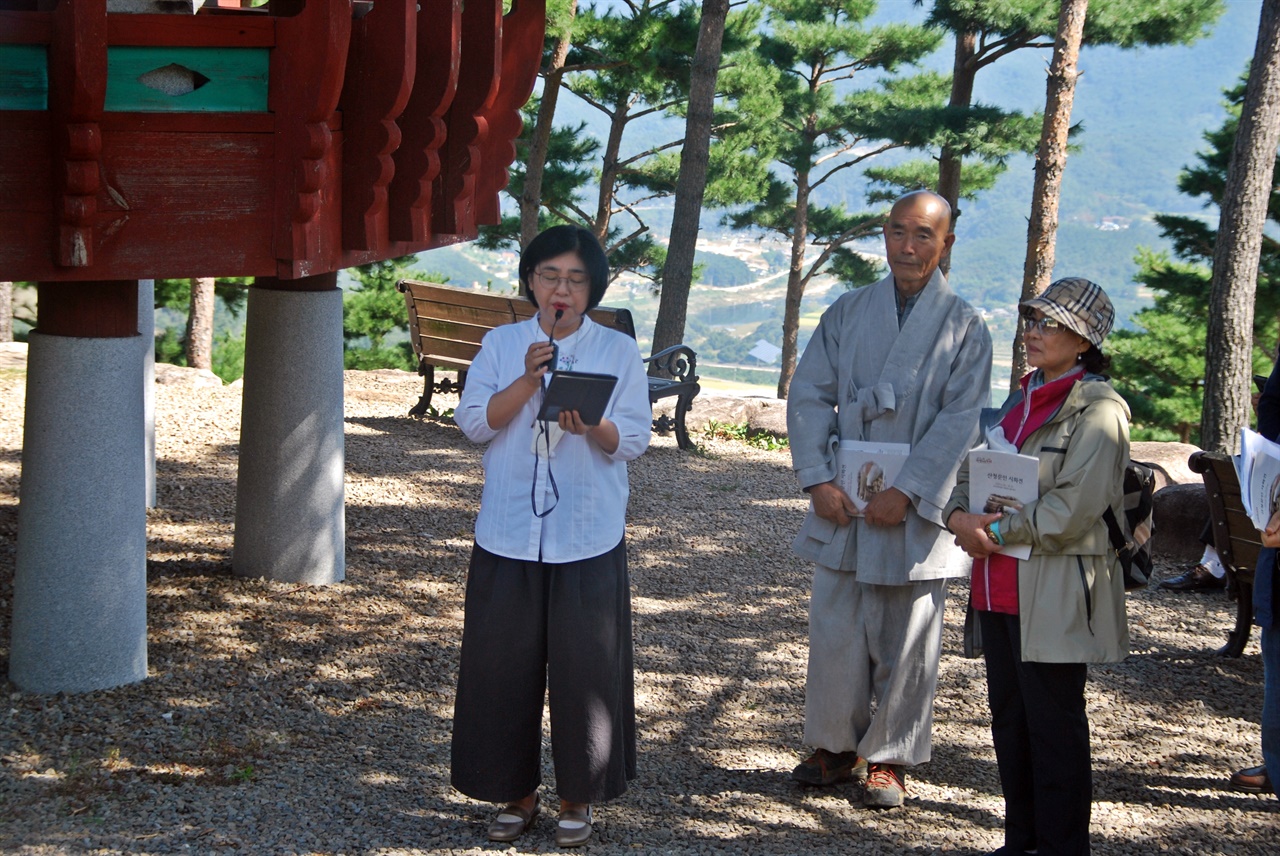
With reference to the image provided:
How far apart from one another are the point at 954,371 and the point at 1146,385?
14.9m

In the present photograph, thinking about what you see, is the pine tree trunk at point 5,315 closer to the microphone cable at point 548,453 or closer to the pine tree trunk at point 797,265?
the microphone cable at point 548,453

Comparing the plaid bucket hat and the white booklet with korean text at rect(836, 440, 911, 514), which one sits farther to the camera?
the white booklet with korean text at rect(836, 440, 911, 514)

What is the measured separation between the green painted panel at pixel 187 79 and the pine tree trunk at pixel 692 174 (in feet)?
26.3

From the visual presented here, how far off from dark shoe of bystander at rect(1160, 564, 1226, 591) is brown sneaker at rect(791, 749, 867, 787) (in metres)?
3.55

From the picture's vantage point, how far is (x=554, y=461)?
351 cm

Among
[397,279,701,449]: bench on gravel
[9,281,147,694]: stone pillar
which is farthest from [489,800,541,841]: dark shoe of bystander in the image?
[397,279,701,449]: bench on gravel

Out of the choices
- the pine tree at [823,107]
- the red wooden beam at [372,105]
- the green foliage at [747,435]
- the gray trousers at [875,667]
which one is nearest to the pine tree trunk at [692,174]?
the green foliage at [747,435]

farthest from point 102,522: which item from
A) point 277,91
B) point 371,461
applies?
point 371,461

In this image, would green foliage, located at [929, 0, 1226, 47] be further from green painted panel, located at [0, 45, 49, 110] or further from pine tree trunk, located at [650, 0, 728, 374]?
green painted panel, located at [0, 45, 49, 110]

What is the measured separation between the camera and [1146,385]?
57.7 feet

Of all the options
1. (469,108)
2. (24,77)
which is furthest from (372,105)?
(24,77)

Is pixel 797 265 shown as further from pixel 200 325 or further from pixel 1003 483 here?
pixel 1003 483

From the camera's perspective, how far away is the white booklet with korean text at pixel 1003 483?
3.34m

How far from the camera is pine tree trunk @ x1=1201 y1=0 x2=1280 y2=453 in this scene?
9.85 m
